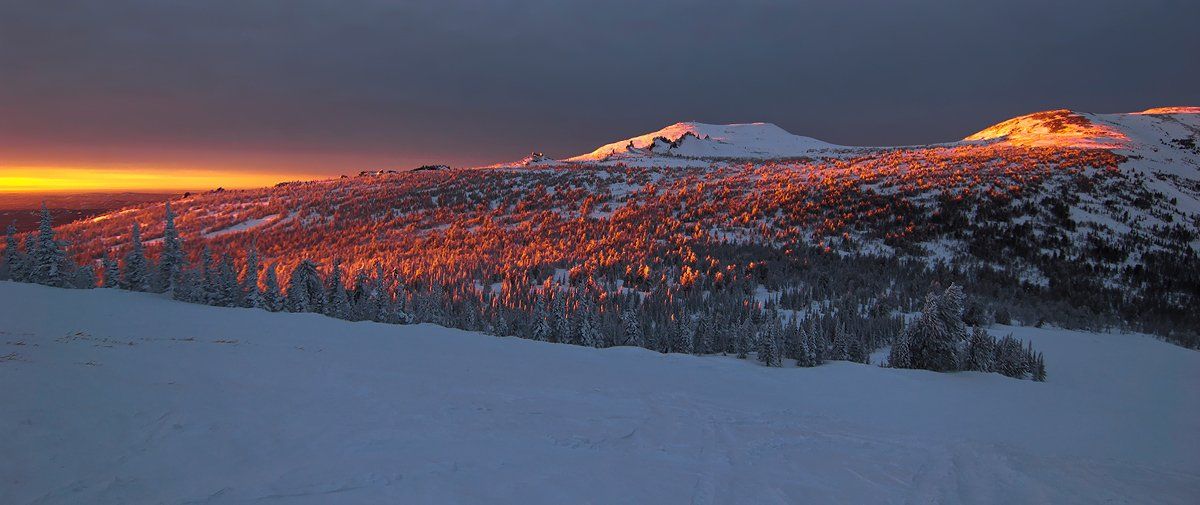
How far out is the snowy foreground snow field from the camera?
22.2ft

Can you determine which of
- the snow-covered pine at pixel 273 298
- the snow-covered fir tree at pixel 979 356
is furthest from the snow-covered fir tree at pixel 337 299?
the snow-covered fir tree at pixel 979 356

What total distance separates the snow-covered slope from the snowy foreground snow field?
9004cm

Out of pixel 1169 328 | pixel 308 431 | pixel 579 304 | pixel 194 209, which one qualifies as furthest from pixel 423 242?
pixel 194 209

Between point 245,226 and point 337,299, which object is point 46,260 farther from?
point 245,226

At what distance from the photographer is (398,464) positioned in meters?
7.14

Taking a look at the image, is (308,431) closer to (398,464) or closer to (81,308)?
(398,464)

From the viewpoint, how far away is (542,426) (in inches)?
A: 370

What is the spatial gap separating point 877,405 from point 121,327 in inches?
917

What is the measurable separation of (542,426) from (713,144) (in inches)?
4533

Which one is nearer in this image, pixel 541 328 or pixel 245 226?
pixel 541 328

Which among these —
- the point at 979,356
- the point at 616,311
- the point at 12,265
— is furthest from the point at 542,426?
the point at 12,265

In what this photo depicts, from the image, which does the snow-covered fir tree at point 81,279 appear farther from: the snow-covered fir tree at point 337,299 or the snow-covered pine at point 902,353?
the snow-covered pine at point 902,353

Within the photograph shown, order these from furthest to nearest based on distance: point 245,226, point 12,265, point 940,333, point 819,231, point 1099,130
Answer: point 1099,130, point 245,226, point 819,231, point 12,265, point 940,333

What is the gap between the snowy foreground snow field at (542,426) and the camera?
22.2 ft
